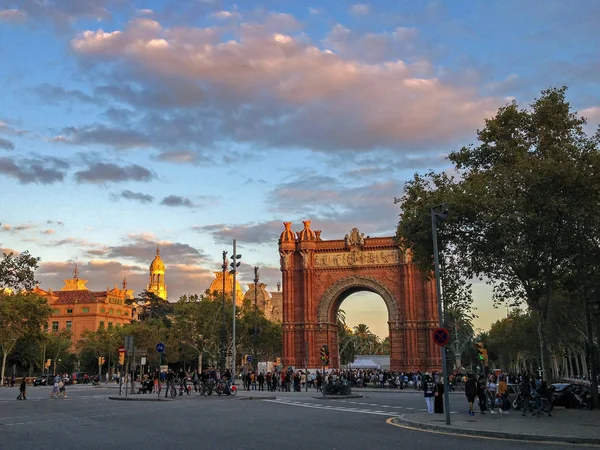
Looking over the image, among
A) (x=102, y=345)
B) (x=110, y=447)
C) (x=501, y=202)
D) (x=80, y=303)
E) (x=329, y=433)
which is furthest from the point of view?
(x=80, y=303)

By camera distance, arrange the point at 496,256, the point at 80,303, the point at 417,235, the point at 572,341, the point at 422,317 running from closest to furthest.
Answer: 1. the point at 496,256
2. the point at 417,235
3. the point at 422,317
4. the point at 572,341
5. the point at 80,303

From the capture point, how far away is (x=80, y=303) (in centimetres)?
12281

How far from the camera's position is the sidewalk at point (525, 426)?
50.2ft

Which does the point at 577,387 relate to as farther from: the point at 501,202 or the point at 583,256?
the point at 501,202

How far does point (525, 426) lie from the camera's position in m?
17.8

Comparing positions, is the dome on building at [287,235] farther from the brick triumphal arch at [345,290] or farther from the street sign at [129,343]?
the street sign at [129,343]

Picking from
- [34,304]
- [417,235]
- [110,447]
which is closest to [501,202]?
[417,235]

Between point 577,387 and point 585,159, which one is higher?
point 585,159

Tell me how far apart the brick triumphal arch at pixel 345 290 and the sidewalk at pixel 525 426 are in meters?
40.1

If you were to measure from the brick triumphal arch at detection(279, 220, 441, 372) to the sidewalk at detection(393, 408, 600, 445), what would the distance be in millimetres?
40074

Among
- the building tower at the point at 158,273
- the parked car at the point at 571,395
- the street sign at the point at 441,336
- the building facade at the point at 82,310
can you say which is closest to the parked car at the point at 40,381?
the building facade at the point at 82,310

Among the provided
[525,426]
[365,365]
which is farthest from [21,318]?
[525,426]

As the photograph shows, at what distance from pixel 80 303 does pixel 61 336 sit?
32728 mm

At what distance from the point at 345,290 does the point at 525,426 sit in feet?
159
